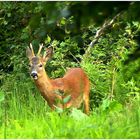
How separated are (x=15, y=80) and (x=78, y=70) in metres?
2.09

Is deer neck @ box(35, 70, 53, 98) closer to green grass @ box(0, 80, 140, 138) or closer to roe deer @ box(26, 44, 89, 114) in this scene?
roe deer @ box(26, 44, 89, 114)

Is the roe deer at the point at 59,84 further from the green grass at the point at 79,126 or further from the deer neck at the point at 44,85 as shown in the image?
the green grass at the point at 79,126

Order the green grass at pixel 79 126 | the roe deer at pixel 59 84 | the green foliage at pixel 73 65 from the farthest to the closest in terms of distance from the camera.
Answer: the roe deer at pixel 59 84
the green grass at pixel 79 126
the green foliage at pixel 73 65

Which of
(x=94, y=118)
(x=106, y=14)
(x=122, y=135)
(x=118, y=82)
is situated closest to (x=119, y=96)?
(x=118, y=82)

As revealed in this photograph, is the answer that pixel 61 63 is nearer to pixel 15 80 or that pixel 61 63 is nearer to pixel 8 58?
pixel 15 80

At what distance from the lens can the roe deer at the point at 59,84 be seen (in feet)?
26.4

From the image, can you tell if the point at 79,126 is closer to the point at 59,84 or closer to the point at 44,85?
the point at 44,85

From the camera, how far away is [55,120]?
5906 millimetres

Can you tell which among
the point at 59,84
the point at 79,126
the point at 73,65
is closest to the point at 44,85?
the point at 59,84

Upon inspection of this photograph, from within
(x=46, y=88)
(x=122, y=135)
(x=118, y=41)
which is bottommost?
(x=122, y=135)

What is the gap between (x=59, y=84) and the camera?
8359mm

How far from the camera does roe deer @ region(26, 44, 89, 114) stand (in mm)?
8055

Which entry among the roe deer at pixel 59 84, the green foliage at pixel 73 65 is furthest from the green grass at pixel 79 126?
the roe deer at pixel 59 84

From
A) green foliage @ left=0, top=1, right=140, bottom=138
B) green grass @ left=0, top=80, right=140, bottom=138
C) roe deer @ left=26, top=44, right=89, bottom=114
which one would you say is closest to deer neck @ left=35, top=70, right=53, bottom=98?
roe deer @ left=26, top=44, right=89, bottom=114
